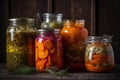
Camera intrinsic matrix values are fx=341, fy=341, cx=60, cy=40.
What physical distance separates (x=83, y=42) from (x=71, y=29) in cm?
6

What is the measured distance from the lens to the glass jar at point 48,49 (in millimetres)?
1019

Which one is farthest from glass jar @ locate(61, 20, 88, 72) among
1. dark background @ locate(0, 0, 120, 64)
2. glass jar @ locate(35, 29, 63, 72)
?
dark background @ locate(0, 0, 120, 64)

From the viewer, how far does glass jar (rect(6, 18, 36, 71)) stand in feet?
3.41

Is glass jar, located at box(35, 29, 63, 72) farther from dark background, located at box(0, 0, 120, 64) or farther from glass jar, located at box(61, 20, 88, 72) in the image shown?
dark background, located at box(0, 0, 120, 64)

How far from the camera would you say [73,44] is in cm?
107

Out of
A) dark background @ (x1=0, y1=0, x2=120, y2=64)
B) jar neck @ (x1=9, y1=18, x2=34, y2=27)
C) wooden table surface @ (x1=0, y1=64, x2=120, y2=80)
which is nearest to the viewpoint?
wooden table surface @ (x1=0, y1=64, x2=120, y2=80)

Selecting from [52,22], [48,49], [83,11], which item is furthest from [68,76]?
[83,11]

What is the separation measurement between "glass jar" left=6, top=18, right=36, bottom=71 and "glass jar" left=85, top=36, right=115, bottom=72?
179 millimetres

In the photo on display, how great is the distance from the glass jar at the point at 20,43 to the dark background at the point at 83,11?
14.8 inches

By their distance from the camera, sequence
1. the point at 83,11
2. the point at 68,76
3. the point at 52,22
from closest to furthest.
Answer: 1. the point at 68,76
2. the point at 52,22
3. the point at 83,11

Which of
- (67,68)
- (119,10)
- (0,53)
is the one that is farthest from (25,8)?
(67,68)

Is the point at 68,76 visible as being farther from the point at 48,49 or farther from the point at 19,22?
the point at 19,22

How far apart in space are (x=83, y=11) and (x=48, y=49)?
457 mm

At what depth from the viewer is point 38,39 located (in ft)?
3.40
